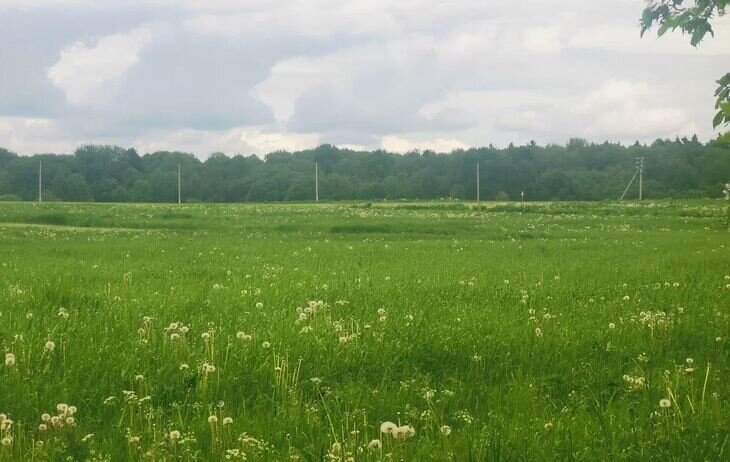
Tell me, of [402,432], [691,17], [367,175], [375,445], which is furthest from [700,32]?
[367,175]

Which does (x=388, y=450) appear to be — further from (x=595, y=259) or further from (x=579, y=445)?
(x=595, y=259)

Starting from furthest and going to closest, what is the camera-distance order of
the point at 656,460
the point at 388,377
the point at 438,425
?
the point at 388,377, the point at 438,425, the point at 656,460

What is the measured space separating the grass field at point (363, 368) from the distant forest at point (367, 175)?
107366mm

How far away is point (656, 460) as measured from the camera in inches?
168

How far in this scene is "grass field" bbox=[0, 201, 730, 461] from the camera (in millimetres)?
4453

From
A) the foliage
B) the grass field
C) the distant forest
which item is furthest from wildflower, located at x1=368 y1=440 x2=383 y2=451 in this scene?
the distant forest

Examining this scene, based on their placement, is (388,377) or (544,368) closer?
(388,377)

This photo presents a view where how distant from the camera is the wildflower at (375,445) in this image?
4.04m

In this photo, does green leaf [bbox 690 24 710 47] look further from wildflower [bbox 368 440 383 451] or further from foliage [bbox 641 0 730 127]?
wildflower [bbox 368 440 383 451]

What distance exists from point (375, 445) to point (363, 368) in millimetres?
2278

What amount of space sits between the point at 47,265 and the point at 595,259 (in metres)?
12.2

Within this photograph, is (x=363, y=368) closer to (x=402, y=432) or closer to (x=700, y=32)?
(x=402, y=432)

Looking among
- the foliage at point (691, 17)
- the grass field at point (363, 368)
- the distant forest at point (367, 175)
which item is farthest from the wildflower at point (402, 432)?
the distant forest at point (367, 175)

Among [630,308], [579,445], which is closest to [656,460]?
[579,445]
